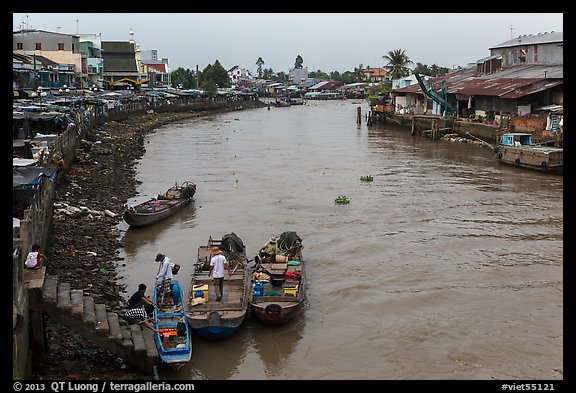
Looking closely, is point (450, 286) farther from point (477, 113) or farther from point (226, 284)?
point (477, 113)

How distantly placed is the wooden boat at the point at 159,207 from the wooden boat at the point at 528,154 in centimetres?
1482

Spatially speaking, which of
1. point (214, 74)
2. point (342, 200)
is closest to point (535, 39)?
point (342, 200)

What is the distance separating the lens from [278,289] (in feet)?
41.3

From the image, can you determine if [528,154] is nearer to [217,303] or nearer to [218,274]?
[218,274]

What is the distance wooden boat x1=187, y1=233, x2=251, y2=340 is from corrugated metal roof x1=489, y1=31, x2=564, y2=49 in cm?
3524

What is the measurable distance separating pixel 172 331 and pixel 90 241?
7096mm

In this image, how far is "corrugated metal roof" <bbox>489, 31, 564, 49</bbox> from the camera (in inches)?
1667

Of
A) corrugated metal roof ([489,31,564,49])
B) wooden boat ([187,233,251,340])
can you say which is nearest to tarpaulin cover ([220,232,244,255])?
wooden boat ([187,233,251,340])

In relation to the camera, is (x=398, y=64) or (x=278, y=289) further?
(x=398, y=64)

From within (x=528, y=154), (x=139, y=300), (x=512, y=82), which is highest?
(x=512, y=82)

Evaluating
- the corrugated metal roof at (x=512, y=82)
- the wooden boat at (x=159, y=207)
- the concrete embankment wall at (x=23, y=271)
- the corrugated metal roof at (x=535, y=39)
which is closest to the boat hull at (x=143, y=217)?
the wooden boat at (x=159, y=207)

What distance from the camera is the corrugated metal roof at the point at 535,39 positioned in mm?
42331
